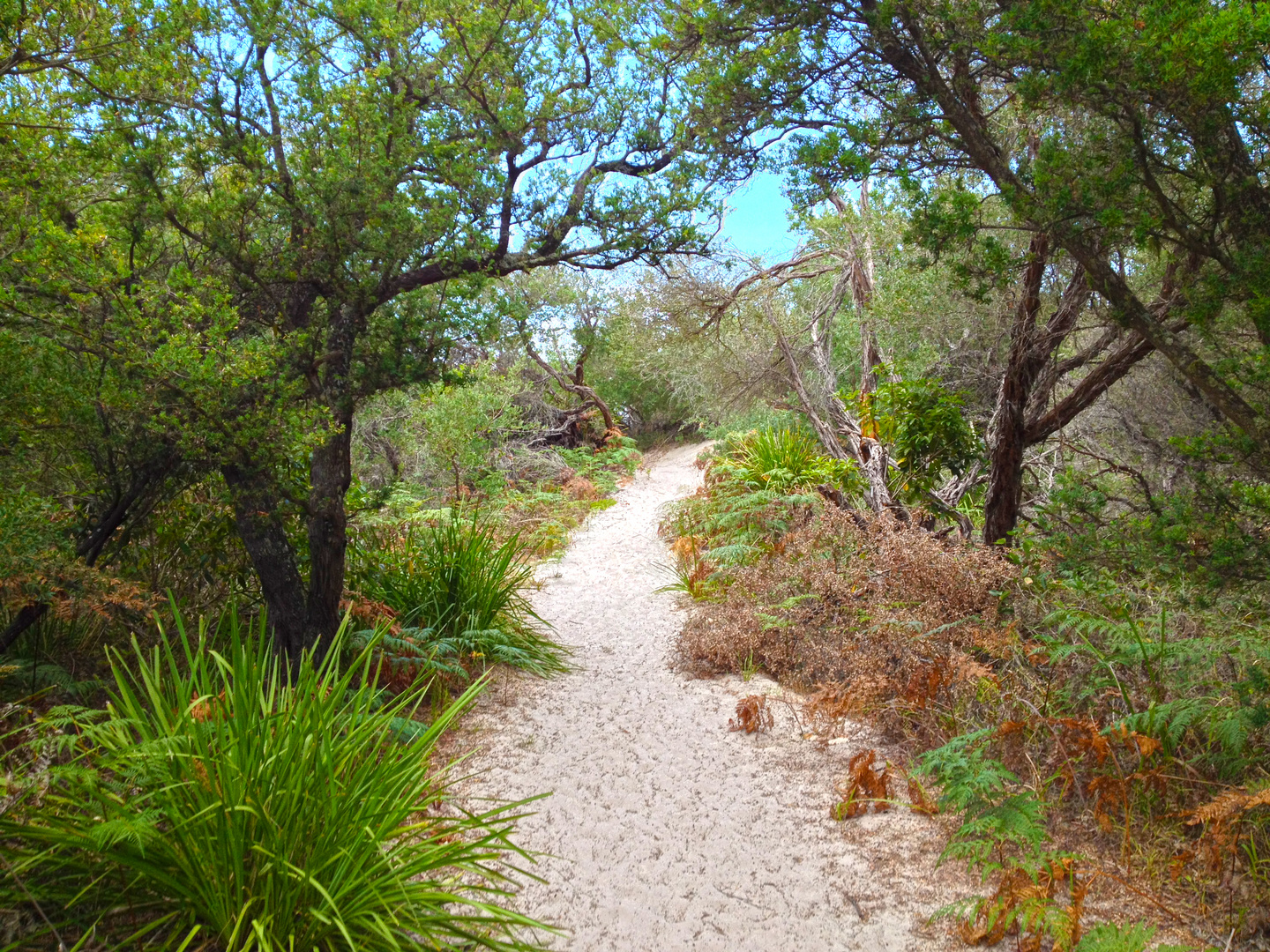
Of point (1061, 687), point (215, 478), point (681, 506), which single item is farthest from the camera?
point (681, 506)

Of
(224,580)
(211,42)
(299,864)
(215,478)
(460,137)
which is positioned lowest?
(299,864)

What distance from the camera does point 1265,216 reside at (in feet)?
11.7

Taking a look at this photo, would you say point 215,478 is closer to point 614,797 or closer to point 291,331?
point 291,331

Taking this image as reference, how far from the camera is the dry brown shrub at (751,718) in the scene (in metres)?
4.77

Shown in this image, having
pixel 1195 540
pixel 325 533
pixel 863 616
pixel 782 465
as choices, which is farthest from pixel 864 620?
pixel 782 465

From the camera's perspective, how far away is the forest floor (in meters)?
3.11

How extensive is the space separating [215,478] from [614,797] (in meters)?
3.03

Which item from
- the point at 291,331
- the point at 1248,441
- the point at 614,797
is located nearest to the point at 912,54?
the point at 1248,441

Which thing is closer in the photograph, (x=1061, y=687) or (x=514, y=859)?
(x=514, y=859)

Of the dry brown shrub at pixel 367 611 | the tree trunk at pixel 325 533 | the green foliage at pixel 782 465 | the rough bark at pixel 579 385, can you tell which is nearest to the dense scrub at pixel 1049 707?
the dry brown shrub at pixel 367 611

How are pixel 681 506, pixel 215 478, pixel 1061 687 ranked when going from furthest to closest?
pixel 681 506 → pixel 215 478 → pixel 1061 687

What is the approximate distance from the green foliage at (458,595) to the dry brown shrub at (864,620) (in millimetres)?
1236

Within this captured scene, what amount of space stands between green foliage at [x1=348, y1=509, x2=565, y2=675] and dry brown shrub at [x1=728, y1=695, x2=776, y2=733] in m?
1.61

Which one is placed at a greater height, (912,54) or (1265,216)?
(912,54)
